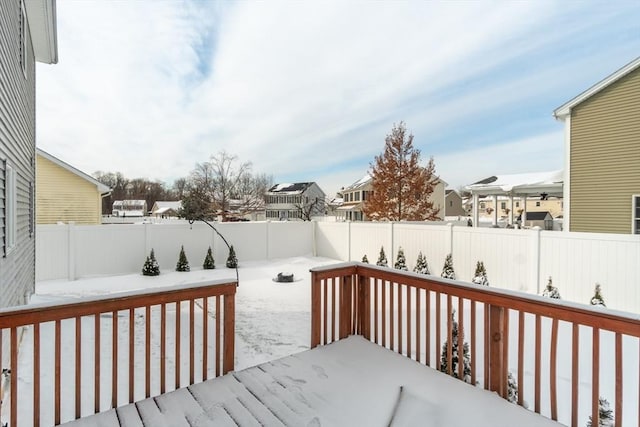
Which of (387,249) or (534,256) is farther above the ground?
(534,256)

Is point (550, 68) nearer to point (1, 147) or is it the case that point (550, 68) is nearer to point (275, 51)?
point (275, 51)

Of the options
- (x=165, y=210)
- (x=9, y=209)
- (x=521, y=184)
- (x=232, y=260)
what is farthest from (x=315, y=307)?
(x=165, y=210)

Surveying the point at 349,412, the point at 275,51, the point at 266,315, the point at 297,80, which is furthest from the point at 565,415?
the point at 297,80

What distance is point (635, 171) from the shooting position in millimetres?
6965

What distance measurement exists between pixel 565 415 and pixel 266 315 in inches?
167

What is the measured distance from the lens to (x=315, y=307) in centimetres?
321

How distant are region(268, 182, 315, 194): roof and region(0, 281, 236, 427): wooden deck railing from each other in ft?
98.5

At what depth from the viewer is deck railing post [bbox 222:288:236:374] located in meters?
2.69

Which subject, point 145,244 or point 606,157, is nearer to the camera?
point 606,157

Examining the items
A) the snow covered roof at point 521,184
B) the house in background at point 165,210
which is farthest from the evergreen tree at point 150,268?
the house in background at point 165,210

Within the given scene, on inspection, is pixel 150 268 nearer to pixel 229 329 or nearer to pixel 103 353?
pixel 103 353

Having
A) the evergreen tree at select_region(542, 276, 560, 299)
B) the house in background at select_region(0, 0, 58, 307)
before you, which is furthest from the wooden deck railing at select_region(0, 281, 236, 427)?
the evergreen tree at select_region(542, 276, 560, 299)

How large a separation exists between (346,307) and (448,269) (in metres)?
5.17

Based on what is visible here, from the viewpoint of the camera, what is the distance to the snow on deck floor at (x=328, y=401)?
2.11 m
